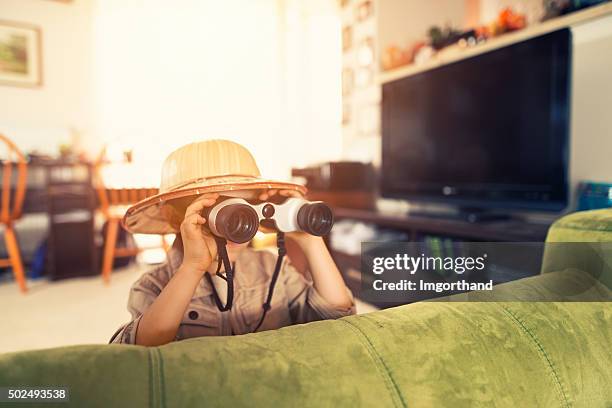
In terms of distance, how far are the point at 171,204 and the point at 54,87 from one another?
3691mm

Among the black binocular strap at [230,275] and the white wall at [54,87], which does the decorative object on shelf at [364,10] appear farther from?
the black binocular strap at [230,275]

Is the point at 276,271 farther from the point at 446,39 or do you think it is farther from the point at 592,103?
the point at 446,39

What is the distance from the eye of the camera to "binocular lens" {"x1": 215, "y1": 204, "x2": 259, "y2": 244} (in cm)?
63

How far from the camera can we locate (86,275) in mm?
3217

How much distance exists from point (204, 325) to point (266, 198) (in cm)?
25

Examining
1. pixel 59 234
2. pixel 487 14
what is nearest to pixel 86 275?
pixel 59 234

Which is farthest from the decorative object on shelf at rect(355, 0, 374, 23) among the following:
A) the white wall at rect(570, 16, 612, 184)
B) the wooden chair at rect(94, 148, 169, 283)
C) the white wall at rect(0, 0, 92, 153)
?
the white wall at rect(0, 0, 92, 153)

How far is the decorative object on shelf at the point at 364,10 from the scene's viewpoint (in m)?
3.14

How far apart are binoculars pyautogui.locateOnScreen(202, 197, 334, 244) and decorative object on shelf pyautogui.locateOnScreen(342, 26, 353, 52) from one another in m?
2.90

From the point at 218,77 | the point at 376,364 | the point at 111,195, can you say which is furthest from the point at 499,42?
the point at 218,77

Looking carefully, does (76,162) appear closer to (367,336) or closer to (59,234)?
(59,234)

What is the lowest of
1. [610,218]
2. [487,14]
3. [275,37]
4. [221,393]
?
[221,393]

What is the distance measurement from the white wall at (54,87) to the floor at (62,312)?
4.53 ft

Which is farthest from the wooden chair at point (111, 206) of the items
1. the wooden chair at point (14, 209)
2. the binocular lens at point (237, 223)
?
the binocular lens at point (237, 223)
